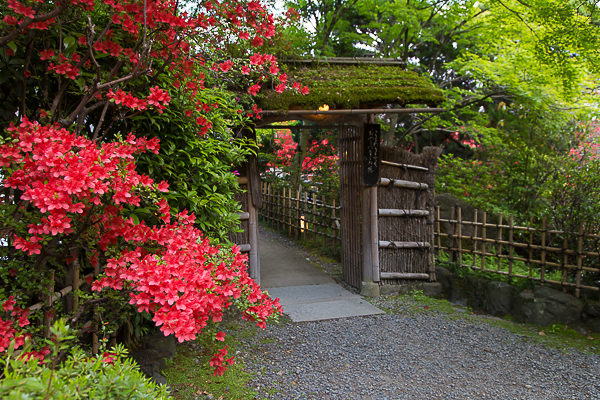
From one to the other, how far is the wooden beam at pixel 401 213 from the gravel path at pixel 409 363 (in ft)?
5.32

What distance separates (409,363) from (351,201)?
9.09 ft

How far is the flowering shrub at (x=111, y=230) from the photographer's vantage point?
161 centimetres

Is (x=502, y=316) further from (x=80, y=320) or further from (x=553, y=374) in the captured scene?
(x=80, y=320)

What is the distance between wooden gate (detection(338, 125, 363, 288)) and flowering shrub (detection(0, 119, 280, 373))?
12.4 ft

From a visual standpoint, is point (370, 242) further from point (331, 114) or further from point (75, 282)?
point (75, 282)

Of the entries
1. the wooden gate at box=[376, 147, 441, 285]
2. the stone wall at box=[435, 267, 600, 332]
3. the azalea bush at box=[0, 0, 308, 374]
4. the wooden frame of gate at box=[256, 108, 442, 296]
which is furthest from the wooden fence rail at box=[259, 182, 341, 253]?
the azalea bush at box=[0, 0, 308, 374]

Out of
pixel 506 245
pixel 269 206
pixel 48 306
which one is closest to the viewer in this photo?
pixel 48 306

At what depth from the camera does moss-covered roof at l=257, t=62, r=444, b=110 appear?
16.2 ft

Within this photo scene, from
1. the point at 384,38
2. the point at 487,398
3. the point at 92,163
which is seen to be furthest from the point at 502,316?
the point at 384,38

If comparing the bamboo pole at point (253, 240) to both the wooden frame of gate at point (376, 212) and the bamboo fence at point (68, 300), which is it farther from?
the bamboo fence at point (68, 300)

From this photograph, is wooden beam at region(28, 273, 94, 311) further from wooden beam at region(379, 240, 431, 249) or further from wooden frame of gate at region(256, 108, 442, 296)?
wooden beam at region(379, 240, 431, 249)

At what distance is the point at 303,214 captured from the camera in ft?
31.8

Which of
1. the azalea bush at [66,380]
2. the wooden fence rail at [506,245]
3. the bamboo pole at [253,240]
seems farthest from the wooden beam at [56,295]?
the wooden fence rail at [506,245]

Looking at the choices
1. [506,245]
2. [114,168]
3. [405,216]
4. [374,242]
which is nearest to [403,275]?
[374,242]
